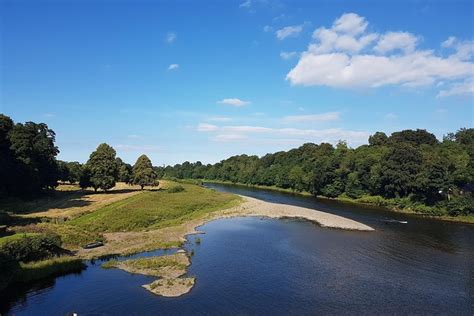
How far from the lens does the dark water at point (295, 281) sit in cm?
3192

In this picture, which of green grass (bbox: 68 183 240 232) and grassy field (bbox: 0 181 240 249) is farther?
green grass (bbox: 68 183 240 232)

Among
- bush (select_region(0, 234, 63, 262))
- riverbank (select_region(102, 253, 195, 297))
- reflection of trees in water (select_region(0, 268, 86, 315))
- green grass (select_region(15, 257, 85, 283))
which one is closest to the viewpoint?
reflection of trees in water (select_region(0, 268, 86, 315))

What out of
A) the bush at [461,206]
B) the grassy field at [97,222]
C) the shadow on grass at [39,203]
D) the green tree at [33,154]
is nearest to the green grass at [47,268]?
the grassy field at [97,222]

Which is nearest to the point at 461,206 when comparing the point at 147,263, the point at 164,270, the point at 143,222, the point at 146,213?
the point at 146,213

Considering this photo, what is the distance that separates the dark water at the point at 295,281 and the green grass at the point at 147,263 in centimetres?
135

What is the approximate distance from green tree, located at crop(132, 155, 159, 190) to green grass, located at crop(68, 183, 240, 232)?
59.7 ft

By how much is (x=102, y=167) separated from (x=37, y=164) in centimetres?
1652

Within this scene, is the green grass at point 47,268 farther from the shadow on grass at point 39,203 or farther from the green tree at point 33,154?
the green tree at point 33,154

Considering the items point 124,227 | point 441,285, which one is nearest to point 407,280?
point 441,285

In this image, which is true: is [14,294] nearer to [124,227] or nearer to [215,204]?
[124,227]

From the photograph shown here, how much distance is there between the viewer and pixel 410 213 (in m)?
90.4

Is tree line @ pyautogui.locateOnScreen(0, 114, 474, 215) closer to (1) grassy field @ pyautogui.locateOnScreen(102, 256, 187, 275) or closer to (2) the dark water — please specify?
(2) the dark water

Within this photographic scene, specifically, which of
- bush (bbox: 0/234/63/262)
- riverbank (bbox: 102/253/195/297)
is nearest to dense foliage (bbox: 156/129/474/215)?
riverbank (bbox: 102/253/195/297)

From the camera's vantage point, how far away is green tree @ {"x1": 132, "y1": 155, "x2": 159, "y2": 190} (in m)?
113
